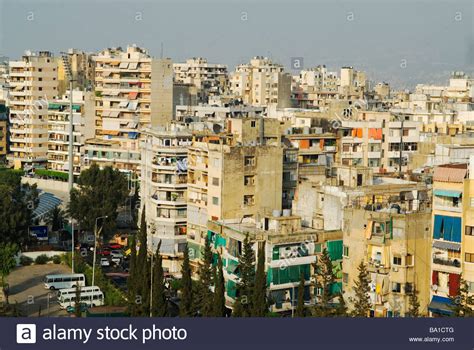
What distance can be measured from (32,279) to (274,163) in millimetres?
6221

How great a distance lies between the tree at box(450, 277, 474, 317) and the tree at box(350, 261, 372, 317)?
1.31 meters

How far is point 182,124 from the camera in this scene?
25.8m

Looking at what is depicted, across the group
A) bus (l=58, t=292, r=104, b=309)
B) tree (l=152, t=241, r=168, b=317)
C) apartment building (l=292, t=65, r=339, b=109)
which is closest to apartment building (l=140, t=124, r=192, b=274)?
bus (l=58, t=292, r=104, b=309)

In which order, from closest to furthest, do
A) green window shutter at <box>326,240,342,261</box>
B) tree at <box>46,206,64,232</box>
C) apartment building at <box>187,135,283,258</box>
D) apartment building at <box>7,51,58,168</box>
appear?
green window shutter at <box>326,240,342,261</box>, apartment building at <box>187,135,283,258</box>, tree at <box>46,206,64,232</box>, apartment building at <box>7,51,58,168</box>

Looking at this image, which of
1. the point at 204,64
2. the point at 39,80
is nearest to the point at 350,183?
the point at 39,80

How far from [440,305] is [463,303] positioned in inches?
23.1

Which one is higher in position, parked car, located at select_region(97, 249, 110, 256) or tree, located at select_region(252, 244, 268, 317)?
tree, located at select_region(252, 244, 268, 317)

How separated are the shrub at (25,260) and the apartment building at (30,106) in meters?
15.4

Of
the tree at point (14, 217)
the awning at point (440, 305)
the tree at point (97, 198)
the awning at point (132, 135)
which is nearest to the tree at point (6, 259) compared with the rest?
the tree at point (14, 217)

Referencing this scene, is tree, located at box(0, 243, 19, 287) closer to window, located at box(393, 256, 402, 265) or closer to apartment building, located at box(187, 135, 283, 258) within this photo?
apartment building, located at box(187, 135, 283, 258)

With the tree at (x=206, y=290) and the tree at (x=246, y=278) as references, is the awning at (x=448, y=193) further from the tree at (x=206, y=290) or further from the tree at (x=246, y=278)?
the tree at (x=206, y=290)

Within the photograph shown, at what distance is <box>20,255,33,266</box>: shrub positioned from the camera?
78.2 feet

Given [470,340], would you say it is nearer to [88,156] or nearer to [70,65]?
[88,156]

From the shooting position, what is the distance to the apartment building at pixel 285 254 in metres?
17.3
